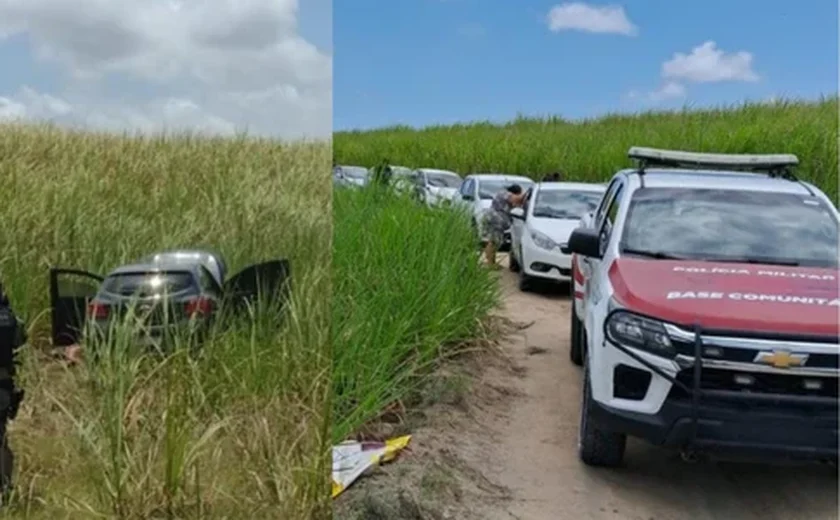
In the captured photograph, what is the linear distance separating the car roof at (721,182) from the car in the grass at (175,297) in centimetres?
345

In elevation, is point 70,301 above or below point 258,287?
below

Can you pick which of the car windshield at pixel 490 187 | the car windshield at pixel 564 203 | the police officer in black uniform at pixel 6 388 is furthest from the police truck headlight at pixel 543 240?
the police officer in black uniform at pixel 6 388

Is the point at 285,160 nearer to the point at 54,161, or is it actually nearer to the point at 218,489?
the point at 218,489

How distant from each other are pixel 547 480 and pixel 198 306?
2454 mm

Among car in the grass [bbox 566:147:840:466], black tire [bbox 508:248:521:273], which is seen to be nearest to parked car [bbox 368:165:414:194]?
black tire [bbox 508:248:521:273]

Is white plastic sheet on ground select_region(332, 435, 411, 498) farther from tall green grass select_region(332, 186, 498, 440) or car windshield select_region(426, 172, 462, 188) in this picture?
car windshield select_region(426, 172, 462, 188)

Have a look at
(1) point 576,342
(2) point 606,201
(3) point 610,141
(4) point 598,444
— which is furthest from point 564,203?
A: (3) point 610,141

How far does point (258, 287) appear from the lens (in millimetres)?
3002

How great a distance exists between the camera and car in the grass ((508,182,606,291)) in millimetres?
10461

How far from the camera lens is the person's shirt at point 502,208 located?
12555mm

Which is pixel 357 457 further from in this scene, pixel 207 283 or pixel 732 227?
pixel 732 227

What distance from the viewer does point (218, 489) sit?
9.71 feet

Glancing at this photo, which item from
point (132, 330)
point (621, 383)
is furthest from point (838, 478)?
point (132, 330)

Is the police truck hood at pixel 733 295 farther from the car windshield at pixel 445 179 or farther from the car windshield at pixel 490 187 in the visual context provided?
the car windshield at pixel 445 179
